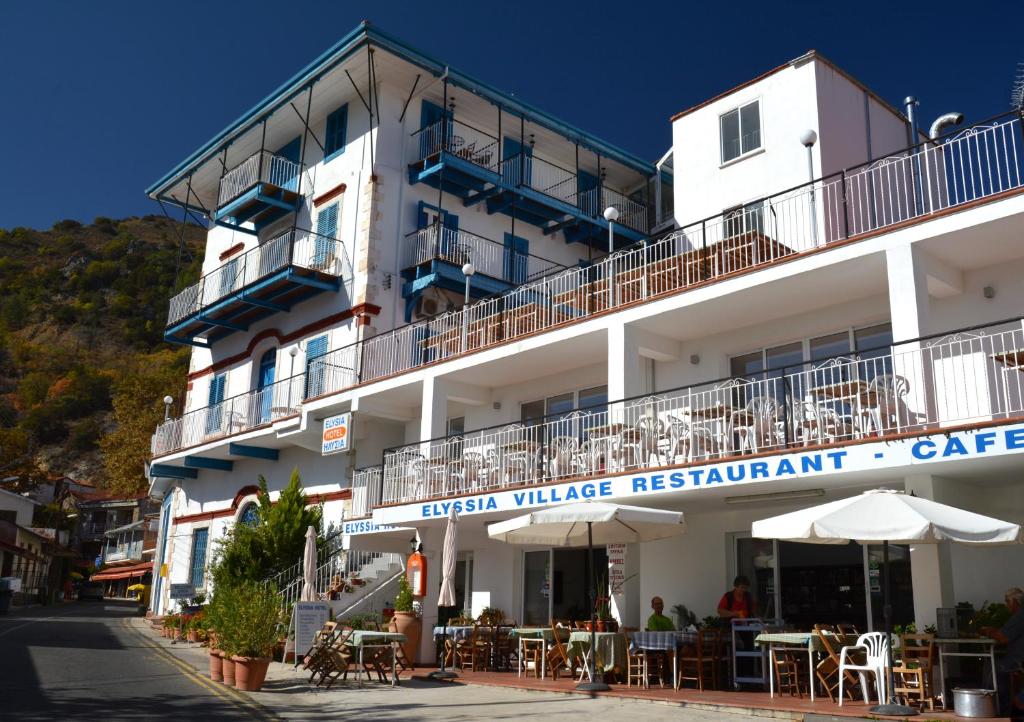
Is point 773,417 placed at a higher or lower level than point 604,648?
higher

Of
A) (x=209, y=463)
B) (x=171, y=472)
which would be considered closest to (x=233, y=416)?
(x=209, y=463)

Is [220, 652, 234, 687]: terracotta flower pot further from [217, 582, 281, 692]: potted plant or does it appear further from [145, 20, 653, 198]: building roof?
[145, 20, 653, 198]: building roof

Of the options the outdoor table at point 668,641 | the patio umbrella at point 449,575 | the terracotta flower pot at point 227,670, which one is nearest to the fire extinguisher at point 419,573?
the patio umbrella at point 449,575

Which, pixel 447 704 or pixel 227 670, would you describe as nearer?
pixel 447 704

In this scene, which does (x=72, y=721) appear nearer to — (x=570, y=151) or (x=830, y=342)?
(x=830, y=342)

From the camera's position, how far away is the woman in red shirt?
12102 mm

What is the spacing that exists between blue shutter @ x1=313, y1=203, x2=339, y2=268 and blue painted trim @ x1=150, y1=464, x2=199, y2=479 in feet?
30.4

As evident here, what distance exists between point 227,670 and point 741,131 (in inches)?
565

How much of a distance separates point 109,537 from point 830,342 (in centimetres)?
7087

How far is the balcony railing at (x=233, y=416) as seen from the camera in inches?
919

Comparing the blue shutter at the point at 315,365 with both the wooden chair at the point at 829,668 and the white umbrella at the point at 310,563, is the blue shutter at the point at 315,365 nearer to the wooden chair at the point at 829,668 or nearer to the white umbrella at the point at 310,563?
the white umbrella at the point at 310,563

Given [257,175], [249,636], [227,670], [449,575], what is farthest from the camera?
[257,175]

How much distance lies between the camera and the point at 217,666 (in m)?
12.9

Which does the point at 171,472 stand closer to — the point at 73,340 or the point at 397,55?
the point at 397,55
